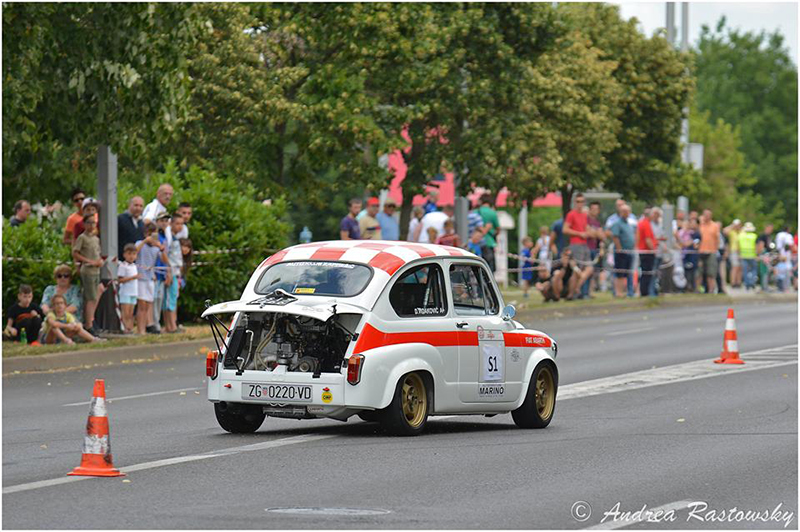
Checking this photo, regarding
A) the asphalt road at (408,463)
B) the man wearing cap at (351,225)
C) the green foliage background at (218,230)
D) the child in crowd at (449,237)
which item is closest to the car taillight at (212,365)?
the asphalt road at (408,463)

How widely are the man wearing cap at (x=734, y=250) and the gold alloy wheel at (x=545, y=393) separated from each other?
106 ft

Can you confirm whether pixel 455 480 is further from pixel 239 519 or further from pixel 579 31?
pixel 579 31

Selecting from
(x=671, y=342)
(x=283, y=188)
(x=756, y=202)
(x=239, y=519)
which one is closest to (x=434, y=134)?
(x=283, y=188)

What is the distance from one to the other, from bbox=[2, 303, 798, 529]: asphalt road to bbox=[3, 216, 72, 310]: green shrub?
17.6ft

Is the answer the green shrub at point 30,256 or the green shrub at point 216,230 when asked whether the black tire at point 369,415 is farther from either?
the green shrub at point 216,230

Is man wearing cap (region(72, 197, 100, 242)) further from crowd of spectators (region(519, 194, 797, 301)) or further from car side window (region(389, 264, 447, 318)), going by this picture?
crowd of spectators (region(519, 194, 797, 301))

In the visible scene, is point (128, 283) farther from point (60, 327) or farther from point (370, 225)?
point (370, 225)

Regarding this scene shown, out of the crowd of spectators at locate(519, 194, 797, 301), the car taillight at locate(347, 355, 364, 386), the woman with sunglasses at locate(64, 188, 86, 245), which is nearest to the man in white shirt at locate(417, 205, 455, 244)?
the crowd of spectators at locate(519, 194, 797, 301)

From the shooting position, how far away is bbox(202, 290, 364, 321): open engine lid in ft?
43.3

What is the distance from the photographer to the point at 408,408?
13.7 metres

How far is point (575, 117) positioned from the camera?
4128cm

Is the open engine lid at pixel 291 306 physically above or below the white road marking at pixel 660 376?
above

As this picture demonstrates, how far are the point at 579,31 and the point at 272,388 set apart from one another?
34.0m

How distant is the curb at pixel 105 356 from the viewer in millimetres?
21219
